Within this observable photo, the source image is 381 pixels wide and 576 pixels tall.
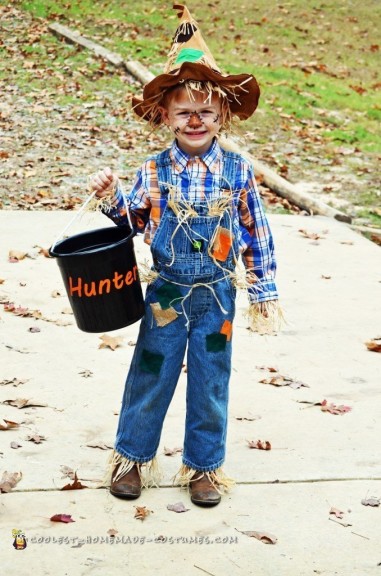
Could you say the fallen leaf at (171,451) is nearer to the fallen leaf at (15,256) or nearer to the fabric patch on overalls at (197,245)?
the fabric patch on overalls at (197,245)

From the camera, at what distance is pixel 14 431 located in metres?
4.85

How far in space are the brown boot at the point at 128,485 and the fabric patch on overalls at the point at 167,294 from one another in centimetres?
72

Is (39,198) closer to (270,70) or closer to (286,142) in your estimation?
(286,142)

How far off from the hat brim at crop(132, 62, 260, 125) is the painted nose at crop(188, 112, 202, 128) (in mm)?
142

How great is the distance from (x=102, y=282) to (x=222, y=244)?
531mm

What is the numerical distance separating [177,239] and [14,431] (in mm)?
1423

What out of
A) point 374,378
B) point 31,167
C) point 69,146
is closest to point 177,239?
point 374,378

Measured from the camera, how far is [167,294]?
4121 mm

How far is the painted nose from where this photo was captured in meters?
4.04

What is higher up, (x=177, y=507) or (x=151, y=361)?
(x=151, y=361)

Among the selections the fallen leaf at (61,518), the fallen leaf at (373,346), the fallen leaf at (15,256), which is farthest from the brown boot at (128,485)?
the fallen leaf at (15,256)

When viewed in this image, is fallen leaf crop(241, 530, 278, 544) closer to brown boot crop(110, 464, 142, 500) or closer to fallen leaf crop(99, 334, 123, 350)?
brown boot crop(110, 464, 142, 500)

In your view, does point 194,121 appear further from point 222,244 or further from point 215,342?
point 215,342

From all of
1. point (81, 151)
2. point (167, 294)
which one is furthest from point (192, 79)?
point (81, 151)
